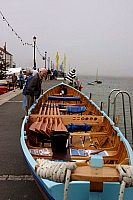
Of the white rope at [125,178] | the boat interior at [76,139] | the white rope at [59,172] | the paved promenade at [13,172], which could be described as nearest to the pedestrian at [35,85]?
the paved promenade at [13,172]

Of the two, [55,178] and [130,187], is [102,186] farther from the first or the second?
[55,178]

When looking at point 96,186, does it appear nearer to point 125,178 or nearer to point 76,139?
point 125,178

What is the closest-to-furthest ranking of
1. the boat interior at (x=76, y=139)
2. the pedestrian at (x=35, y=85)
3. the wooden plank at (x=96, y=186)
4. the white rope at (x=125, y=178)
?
the white rope at (x=125, y=178)
the wooden plank at (x=96, y=186)
the boat interior at (x=76, y=139)
the pedestrian at (x=35, y=85)

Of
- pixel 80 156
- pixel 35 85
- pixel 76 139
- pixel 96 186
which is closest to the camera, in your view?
pixel 96 186

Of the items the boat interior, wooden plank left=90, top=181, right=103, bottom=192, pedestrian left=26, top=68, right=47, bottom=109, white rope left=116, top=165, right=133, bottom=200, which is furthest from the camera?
pedestrian left=26, top=68, right=47, bottom=109

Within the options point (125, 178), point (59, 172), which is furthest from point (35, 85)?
point (125, 178)

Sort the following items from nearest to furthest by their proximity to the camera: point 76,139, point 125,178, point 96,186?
point 125,178 → point 96,186 → point 76,139

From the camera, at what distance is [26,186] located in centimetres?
475

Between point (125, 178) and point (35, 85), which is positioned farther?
point (35, 85)

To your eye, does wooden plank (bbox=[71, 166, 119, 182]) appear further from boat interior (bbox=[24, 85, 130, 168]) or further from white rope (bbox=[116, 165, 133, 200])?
boat interior (bbox=[24, 85, 130, 168])

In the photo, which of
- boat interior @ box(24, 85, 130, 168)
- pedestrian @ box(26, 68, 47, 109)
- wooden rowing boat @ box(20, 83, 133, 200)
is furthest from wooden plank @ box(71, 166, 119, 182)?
pedestrian @ box(26, 68, 47, 109)

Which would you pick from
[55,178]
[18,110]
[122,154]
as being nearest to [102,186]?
[55,178]

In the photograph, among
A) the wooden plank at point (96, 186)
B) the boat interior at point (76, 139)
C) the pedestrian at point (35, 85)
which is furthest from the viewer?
the pedestrian at point (35, 85)

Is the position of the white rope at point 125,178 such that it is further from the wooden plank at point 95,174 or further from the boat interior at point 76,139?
the boat interior at point 76,139
